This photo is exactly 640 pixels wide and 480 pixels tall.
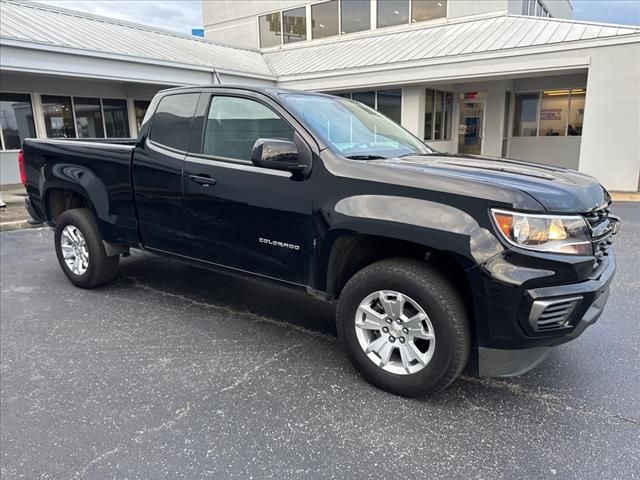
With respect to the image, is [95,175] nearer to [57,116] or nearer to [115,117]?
[57,116]

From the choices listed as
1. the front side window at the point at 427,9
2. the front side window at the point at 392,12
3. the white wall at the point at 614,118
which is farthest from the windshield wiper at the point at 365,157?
the front side window at the point at 392,12

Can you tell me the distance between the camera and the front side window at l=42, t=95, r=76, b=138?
14313mm

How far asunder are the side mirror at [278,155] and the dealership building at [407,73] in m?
9.45

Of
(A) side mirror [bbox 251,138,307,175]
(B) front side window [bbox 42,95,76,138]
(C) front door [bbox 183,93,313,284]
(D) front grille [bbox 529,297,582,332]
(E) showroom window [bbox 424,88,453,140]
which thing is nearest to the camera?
(D) front grille [bbox 529,297,582,332]

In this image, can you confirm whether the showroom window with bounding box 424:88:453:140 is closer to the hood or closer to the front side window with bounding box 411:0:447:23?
the front side window with bounding box 411:0:447:23

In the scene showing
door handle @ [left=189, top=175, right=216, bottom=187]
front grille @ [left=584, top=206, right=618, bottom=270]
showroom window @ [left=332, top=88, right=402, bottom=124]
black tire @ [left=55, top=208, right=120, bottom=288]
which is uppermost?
showroom window @ [left=332, top=88, right=402, bottom=124]

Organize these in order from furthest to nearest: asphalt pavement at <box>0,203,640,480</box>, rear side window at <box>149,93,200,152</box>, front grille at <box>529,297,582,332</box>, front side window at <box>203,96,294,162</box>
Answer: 1. rear side window at <box>149,93,200,152</box>
2. front side window at <box>203,96,294,162</box>
3. front grille at <box>529,297,582,332</box>
4. asphalt pavement at <box>0,203,640,480</box>

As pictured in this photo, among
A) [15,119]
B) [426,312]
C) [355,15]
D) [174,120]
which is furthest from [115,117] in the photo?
[426,312]

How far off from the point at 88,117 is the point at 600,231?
1616 cm

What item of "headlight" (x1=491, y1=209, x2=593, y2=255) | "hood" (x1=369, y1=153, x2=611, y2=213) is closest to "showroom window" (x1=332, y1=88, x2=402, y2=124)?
"hood" (x1=369, y1=153, x2=611, y2=213)

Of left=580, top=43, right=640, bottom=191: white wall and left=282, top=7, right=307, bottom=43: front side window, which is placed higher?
left=282, top=7, right=307, bottom=43: front side window

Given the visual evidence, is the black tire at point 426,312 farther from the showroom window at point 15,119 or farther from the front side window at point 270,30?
the front side window at point 270,30

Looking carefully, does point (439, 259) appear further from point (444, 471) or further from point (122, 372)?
point (122, 372)

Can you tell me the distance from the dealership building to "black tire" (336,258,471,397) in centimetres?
1038
